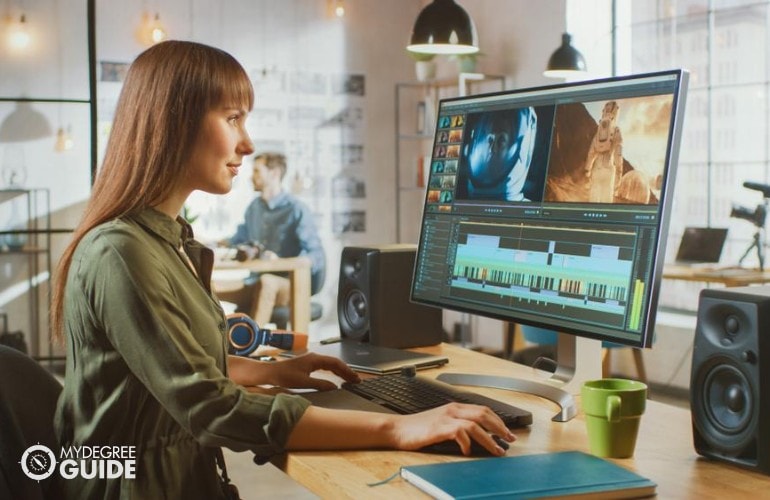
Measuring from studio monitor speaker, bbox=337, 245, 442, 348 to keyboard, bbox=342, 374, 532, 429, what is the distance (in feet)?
1.33

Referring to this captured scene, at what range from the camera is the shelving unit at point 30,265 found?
4523 millimetres

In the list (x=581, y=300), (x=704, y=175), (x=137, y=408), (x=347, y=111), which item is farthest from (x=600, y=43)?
(x=137, y=408)

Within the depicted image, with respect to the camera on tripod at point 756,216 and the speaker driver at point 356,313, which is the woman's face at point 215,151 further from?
the camera on tripod at point 756,216

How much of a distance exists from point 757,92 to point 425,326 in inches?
137

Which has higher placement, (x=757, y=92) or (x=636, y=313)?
(x=757, y=92)

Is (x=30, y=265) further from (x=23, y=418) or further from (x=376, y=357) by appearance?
(x=23, y=418)

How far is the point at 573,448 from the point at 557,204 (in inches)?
17.4

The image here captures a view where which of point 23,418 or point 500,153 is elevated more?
point 500,153

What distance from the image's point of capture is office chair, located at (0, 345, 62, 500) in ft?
3.93

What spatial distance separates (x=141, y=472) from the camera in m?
1.28

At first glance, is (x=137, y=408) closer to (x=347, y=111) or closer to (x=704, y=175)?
(x=704, y=175)

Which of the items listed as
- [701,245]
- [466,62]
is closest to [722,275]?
[701,245]

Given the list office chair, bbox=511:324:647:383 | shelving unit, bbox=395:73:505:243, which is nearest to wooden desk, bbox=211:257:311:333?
office chair, bbox=511:324:647:383

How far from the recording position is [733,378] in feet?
3.97
